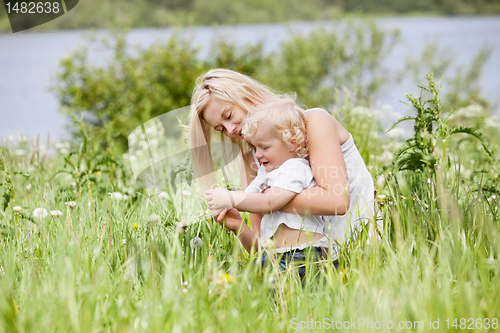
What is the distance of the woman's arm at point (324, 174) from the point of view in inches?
62.8

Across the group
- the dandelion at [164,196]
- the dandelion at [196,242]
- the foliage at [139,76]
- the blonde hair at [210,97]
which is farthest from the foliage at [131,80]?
the dandelion at [196,242]

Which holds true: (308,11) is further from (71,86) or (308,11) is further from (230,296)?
(230,296)

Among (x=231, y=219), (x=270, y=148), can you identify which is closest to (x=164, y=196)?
(x=231, y=219)

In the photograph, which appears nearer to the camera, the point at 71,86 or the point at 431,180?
the point at 431,180

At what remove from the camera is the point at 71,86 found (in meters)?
8.96

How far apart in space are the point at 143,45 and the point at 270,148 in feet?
27.9

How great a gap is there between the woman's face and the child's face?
27cm

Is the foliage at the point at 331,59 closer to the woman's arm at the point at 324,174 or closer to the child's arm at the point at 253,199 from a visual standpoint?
the woman's arm at the point at 324,174

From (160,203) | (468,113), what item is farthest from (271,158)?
(468,113)

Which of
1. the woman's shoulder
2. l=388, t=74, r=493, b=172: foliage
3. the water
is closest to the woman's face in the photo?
the woman's shoulder

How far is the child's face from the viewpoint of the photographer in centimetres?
Result: 171

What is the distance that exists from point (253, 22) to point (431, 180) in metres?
26.5

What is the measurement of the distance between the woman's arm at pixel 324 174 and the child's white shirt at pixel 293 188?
3 centimetres

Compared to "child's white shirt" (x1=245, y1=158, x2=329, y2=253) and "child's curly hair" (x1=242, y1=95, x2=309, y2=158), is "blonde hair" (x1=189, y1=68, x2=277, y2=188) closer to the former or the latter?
"child's curly hair" (x1=242, y1=95, x2=309, y2=158)
